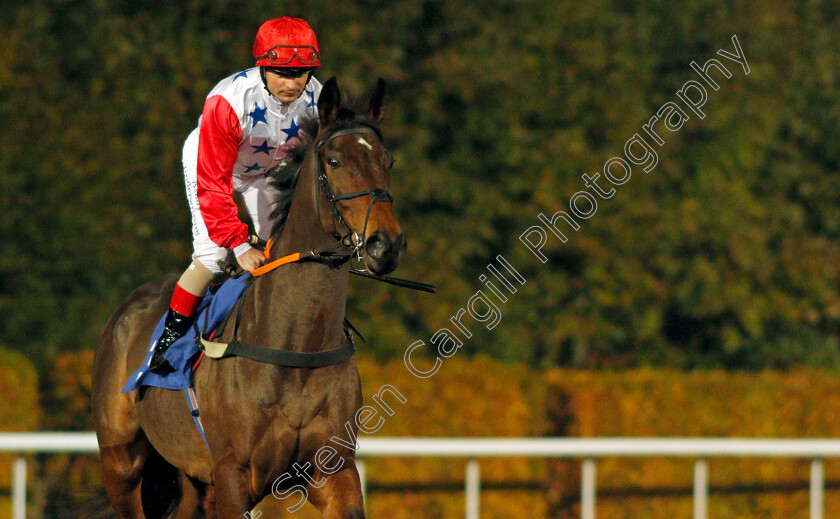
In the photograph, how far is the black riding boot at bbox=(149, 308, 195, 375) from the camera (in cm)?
416

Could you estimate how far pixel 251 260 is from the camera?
12.7ft

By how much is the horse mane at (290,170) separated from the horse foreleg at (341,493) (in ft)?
2.62

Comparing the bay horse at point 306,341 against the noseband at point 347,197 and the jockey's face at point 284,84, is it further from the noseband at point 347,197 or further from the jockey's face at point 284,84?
the jockey's face at point 284,84

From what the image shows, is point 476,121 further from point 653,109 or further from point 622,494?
point 622,494

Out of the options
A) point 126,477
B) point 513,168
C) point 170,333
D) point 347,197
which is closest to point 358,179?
point 347,197

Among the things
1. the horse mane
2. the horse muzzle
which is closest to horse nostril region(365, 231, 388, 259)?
the horse muzzle

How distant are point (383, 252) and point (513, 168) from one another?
6531 millimetres

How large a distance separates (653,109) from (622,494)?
147 inches

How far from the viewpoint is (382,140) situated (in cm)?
359

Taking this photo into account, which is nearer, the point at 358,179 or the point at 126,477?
the point at 358,179

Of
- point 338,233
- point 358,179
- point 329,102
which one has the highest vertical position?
point 329,102

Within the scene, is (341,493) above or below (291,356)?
below

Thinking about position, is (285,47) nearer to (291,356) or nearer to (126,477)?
(291,356)

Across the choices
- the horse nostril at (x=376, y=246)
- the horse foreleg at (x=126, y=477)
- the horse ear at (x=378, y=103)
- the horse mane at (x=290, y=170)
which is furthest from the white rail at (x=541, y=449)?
the horse nostril at (x=376, y=246)
